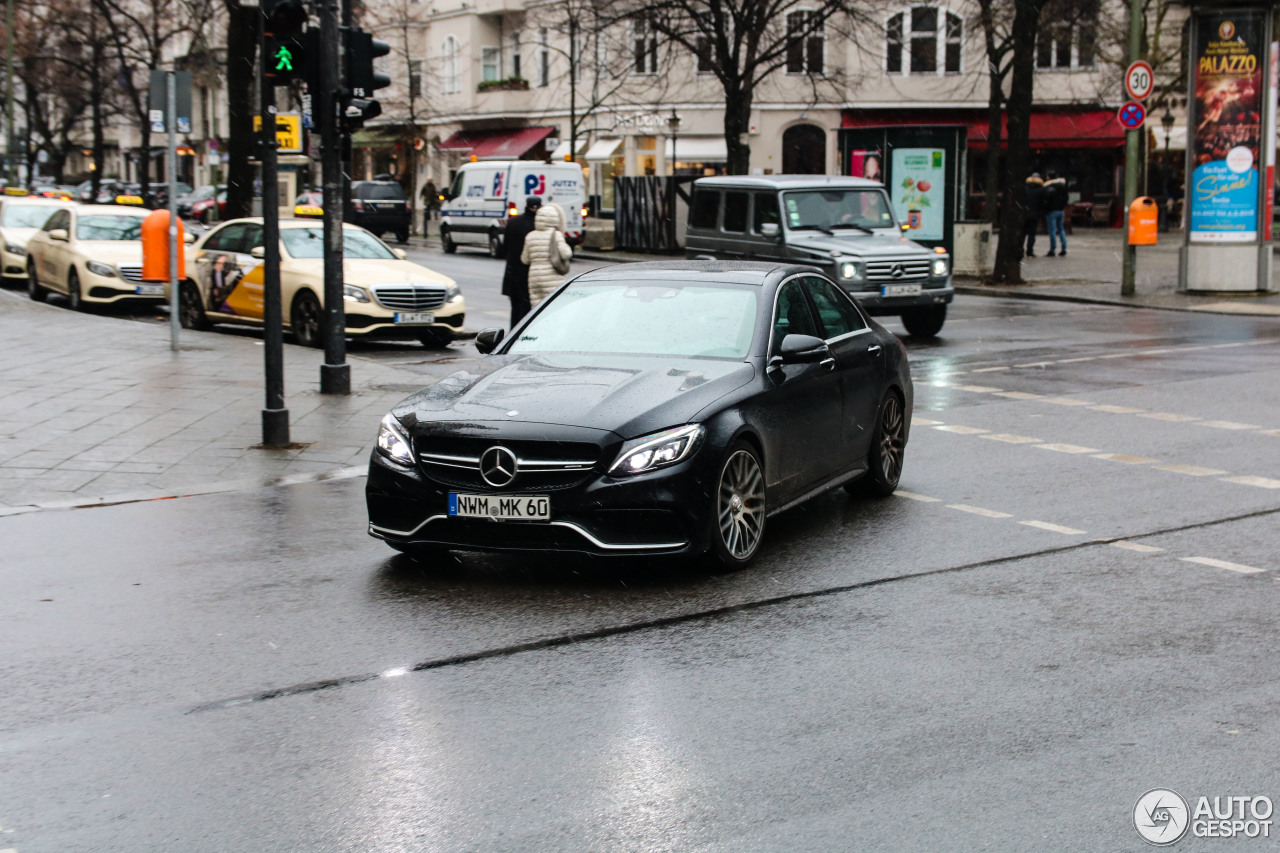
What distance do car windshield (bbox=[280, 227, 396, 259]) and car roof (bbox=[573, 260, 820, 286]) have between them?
10.5 metres

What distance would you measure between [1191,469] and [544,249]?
9145mm

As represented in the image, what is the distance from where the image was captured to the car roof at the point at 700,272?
8641mm

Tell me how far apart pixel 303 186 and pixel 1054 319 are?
2180 inches

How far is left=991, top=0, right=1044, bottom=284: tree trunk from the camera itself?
2928cm

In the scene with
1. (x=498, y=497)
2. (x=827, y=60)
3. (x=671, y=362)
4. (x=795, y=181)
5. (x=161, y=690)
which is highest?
(x=827, y=60)

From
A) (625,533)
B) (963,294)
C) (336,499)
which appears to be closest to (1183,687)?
(625,533)

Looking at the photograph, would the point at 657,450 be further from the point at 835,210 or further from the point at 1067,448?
the point at 835,210

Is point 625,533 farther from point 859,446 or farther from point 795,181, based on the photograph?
point 795,181

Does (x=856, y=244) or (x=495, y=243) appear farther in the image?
(x=495, y=243)

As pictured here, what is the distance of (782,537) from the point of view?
27.4 ft

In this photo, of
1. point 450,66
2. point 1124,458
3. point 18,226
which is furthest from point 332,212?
point 450,66

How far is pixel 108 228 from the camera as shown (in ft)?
76.1

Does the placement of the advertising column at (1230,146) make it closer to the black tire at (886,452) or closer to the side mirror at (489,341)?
the black tire at (886,452)

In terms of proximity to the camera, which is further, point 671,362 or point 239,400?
point 239,400
